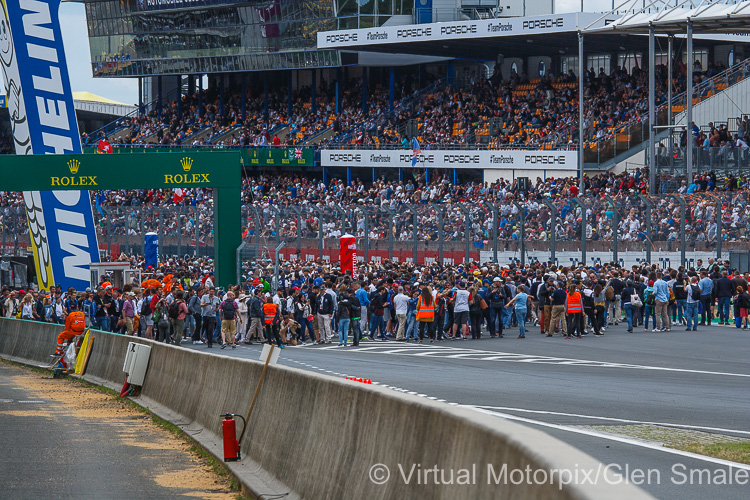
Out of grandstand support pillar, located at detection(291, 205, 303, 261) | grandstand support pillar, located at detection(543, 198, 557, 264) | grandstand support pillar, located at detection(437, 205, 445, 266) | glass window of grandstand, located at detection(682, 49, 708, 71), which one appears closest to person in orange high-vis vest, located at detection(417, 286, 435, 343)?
grandstand support pillar, located at detection(543, 198, 557, 264)

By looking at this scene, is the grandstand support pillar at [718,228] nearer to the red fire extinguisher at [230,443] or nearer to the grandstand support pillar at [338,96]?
the red fire extinguisher at [230,443]

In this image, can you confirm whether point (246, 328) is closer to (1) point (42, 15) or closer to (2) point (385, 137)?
(1) point (42, 15)

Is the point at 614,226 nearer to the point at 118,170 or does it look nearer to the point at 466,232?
the point at 466,232

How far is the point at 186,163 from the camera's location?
25.8 m

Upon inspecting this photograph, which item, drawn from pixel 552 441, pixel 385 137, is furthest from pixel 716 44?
pixel 552 441

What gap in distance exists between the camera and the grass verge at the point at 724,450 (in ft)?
29.5

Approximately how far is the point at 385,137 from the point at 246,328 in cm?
3276

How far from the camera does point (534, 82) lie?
5397 centimetres

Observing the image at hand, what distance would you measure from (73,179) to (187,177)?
2.73 meters

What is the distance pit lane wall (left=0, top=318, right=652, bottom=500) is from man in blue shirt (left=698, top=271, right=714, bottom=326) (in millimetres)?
16558

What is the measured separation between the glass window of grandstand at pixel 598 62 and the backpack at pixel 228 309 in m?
38.3

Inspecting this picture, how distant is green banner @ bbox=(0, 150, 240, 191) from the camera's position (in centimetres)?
2550

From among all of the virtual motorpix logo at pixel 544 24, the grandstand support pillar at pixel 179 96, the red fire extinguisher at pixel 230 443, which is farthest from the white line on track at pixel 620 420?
the grandstand support pillar at pixel 179 96

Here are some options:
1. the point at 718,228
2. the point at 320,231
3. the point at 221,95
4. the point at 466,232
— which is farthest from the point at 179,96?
the point at 718,228
